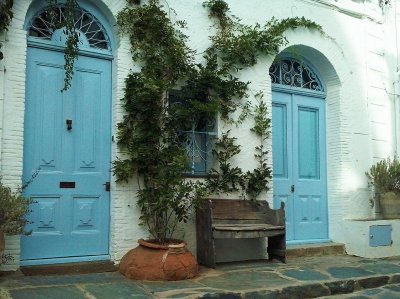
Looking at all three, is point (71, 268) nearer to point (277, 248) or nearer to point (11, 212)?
point (11, 212)

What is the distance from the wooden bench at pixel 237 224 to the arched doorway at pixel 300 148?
82 centimetres

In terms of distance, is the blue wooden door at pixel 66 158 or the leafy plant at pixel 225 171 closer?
the blue wooden door at pixel 66 158

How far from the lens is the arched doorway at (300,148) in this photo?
721cm

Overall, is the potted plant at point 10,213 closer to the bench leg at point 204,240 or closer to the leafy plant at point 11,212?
the leafy plant at point 11,212

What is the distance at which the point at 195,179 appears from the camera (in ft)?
20.1

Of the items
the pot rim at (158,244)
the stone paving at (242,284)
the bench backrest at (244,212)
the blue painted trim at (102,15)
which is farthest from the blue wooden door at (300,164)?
the blue painted trim at (102,15)

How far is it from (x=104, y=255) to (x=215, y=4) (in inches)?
149

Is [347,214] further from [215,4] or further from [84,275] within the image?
[84,275]

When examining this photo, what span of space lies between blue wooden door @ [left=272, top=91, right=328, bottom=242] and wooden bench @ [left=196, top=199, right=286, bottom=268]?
0.83 m

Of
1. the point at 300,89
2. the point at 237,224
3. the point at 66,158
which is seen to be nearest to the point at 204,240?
the point at 237,224

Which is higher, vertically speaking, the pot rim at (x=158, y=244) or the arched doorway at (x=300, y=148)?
the arched doorway at (x=300, y=148)

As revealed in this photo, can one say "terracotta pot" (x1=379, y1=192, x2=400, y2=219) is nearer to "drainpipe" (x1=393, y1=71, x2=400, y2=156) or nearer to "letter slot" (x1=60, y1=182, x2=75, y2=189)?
"drainpipe" (x1=393, y1=71, x2=400, y2=156)

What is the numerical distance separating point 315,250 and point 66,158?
159 inches

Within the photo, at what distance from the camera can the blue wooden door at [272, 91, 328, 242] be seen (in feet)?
23.6
